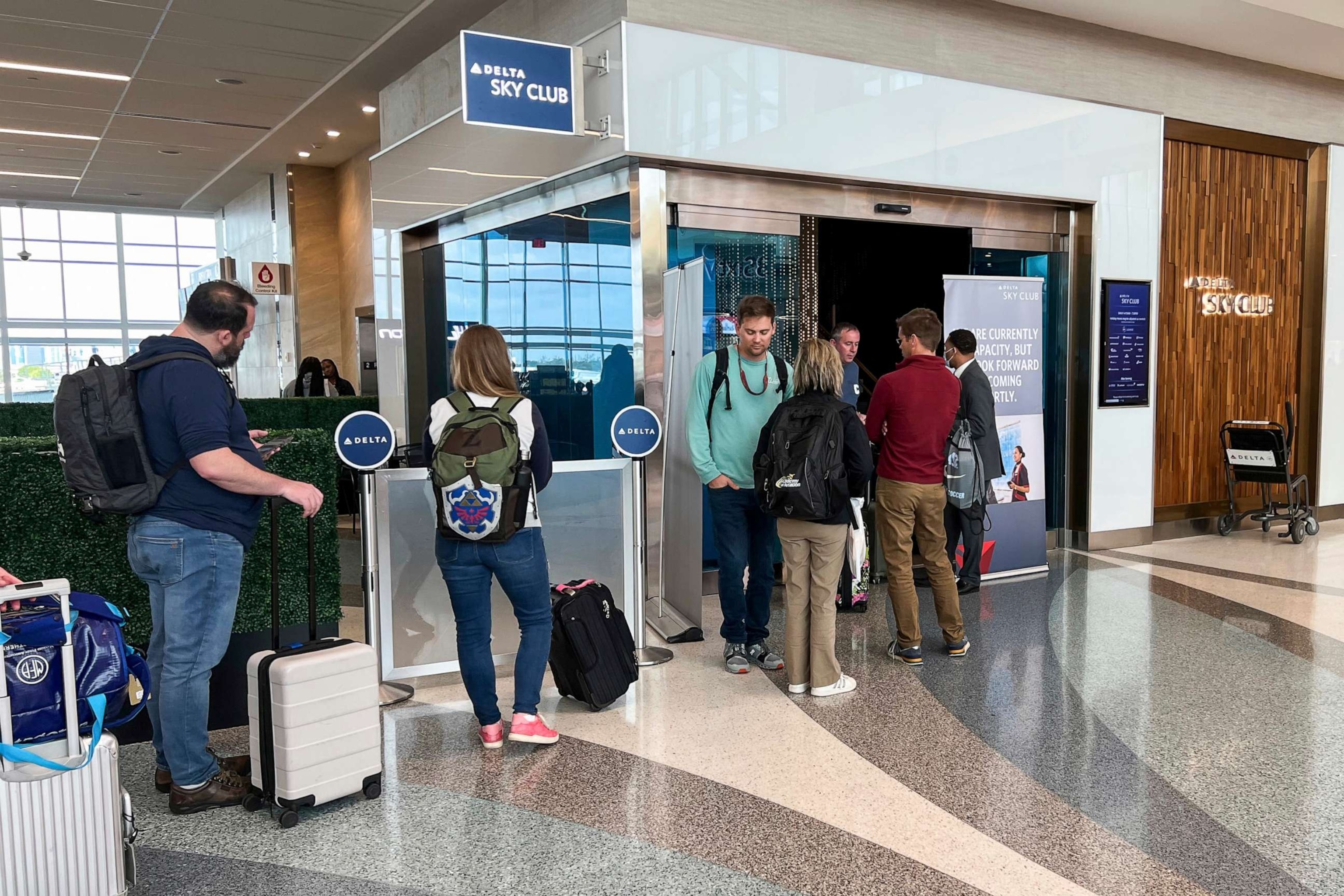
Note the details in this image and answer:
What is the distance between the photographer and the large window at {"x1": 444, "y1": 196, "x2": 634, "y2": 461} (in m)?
5.88

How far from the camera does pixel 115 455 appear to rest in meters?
2.77

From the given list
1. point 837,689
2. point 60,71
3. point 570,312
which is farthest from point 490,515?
point 60,71

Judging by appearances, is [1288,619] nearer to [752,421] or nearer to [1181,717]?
[1181,717]

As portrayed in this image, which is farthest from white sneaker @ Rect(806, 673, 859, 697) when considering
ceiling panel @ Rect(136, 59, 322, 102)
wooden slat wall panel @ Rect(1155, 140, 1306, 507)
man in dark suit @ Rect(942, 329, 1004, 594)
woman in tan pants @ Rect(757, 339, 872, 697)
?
ceiling panel @ Rect(136, 59, 322, 102)

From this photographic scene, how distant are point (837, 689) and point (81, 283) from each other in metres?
19.2

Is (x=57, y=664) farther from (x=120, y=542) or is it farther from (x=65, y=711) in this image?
(x=120, y=542)

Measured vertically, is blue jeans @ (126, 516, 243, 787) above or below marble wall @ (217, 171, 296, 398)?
below

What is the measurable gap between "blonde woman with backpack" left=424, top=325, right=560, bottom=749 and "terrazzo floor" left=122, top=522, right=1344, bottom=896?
27 cm

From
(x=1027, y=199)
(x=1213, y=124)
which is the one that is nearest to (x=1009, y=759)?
(x=1027, y=199)

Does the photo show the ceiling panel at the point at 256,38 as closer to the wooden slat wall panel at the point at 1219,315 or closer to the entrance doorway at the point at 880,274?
the entrance doorway at the point at 880,274

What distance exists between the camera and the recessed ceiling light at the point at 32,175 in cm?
1418

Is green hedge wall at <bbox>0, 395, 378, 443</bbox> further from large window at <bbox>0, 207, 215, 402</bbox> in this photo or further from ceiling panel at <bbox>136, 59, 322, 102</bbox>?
large window at <bbox>0, 207, 215, 402</bbox>

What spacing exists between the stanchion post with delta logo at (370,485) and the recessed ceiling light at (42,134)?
10.1m

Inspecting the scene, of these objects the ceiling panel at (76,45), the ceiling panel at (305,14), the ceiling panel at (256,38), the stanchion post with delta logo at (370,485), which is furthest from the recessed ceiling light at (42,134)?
the stanchion post with delta logo at (370,485)
